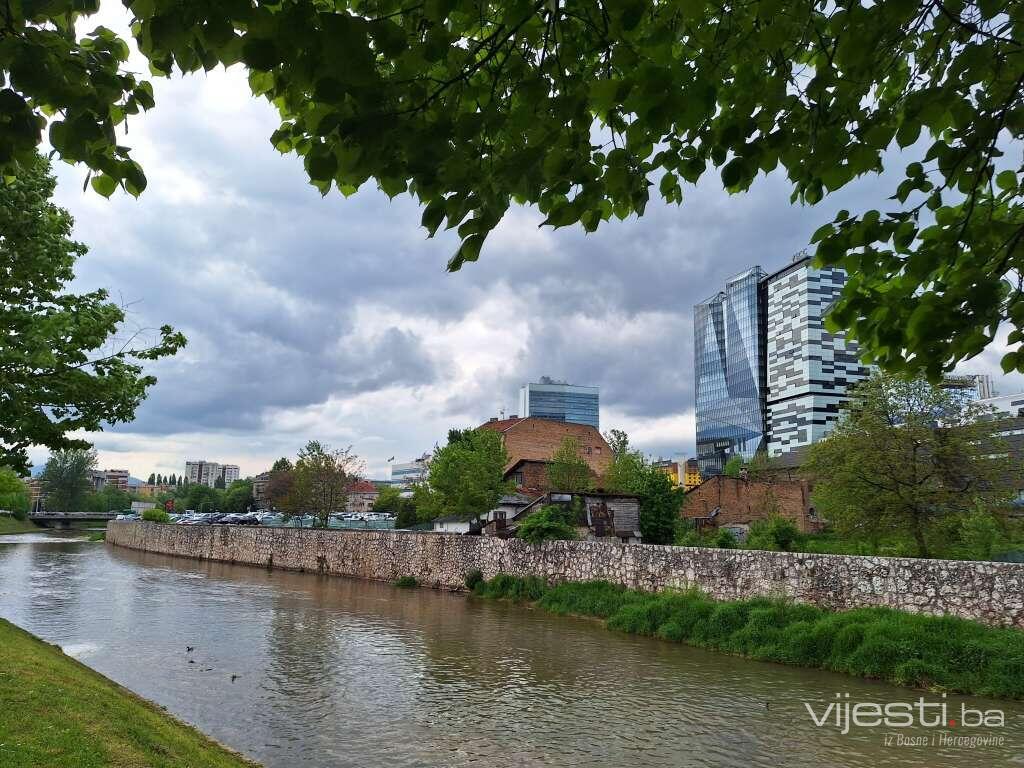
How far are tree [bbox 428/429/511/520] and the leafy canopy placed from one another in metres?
37.2

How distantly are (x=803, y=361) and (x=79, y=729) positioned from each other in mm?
108523

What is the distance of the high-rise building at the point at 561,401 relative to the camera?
155 meters

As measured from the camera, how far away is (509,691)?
1302cm

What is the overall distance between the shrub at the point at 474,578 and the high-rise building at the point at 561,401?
123426 millimetres

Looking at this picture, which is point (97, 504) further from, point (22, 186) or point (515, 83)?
point (515, 83)

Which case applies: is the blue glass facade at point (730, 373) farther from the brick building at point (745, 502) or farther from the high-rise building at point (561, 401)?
the brick building at point (745, 502)

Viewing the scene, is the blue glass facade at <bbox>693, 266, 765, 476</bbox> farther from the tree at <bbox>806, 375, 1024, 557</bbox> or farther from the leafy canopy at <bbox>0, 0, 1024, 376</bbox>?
the leafy canopy at <bbox>0, 0, 1024, 376</bbox>

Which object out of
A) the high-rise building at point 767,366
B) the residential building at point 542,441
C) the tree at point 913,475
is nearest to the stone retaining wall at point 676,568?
the tree at point 913,475

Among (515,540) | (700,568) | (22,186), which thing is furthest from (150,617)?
(700,568)

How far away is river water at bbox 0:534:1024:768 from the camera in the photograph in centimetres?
981

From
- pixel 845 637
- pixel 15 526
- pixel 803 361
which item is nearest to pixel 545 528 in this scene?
pixel 845 637

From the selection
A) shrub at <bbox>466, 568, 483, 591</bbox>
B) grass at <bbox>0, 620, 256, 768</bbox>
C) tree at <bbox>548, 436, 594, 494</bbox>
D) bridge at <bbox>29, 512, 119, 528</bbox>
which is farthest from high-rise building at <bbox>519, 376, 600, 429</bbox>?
grass at <bbox>0, 620, 256, 768</bbox>

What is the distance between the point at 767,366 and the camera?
114500 millimetres

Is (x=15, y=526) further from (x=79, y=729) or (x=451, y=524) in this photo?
(x=79, y=729)
